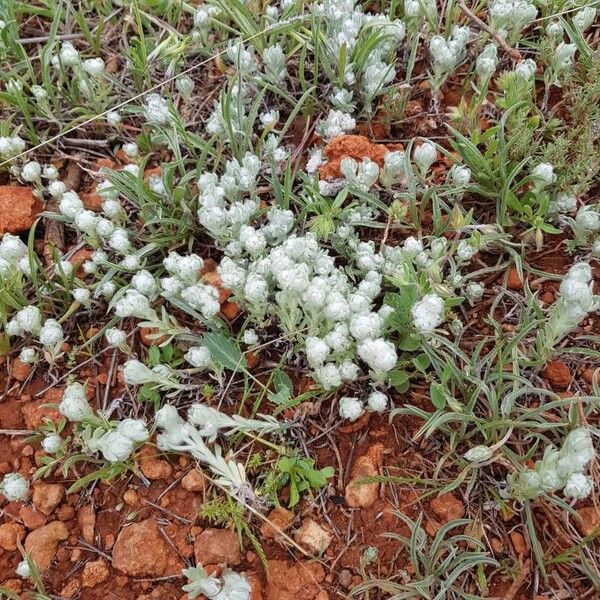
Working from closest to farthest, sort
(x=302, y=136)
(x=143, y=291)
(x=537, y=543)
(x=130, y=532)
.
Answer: (x=537, y=543) → (x=130, y=532) → (x=143, y=291) → (x=302, y=136)

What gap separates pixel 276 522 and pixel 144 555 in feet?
1.52

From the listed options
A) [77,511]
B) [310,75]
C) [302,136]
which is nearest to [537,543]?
[77,511]

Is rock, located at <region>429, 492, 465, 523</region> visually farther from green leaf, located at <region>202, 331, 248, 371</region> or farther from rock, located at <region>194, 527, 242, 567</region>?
green leaf, located at <region>202, 331, 248, 371</region>

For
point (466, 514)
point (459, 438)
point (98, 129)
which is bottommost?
point (466, 514)

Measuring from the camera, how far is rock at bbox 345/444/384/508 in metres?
2.31

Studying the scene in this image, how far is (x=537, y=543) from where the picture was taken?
216cm

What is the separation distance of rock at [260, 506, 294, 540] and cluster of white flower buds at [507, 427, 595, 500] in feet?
2.57

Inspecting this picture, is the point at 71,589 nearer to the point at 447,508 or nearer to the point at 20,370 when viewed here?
the point at 20,370

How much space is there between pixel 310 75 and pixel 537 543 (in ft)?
7.40

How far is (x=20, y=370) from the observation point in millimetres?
2674

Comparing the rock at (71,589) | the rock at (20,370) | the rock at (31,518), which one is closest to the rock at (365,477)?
the rock at (71,589)

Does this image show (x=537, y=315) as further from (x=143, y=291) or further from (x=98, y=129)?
(x=98, y=129)

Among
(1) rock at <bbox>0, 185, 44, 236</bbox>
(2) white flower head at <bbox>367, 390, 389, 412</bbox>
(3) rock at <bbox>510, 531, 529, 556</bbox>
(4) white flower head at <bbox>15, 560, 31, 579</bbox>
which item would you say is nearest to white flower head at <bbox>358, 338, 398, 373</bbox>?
(2) white flower head at <bbox>367, 390, 389, 412</bbox>

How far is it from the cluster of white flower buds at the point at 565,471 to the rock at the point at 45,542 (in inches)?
63.2
